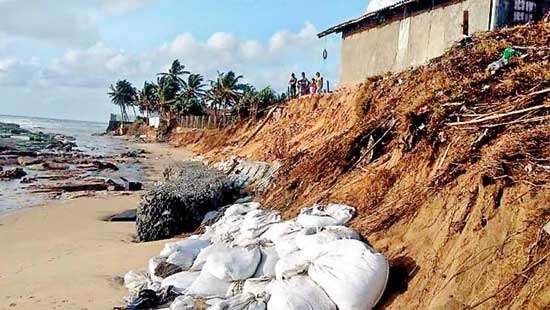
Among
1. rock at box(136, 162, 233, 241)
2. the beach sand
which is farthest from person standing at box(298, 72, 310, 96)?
rock at box(136, 162, 233, 241)

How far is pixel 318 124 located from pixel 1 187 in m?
12.3

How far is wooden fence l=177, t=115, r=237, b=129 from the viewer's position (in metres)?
38.7

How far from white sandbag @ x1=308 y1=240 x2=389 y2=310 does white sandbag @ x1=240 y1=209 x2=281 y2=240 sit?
1.87 metres

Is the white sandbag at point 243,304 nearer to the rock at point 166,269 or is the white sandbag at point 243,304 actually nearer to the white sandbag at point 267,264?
the white sandbag at point 267,264

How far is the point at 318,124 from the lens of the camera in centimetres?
1552

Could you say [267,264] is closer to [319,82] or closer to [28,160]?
[319,82]

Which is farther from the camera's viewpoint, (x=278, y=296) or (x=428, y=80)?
(x=428, y=80)

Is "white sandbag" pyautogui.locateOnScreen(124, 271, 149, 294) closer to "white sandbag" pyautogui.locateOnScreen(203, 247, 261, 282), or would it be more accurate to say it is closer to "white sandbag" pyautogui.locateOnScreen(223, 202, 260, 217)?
"white sandbag" pyautogui.locateOnScreen(203, 247, 261, 282)

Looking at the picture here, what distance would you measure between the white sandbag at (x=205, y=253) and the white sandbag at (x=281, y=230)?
0.50 metres

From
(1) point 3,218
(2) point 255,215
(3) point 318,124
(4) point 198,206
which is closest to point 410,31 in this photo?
(3) point 318,124

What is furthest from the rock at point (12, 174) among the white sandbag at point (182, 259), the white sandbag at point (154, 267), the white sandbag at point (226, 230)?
the white sandbag at point (182, 259)

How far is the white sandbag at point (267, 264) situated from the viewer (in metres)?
5.35

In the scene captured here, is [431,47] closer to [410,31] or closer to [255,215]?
[410,31]

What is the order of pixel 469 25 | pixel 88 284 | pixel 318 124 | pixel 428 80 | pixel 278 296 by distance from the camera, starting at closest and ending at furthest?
1. pixel 278 296
2. pixel 88 284
3. pixel 428 80
4. pixel 469 25
5. pixel 318 124
